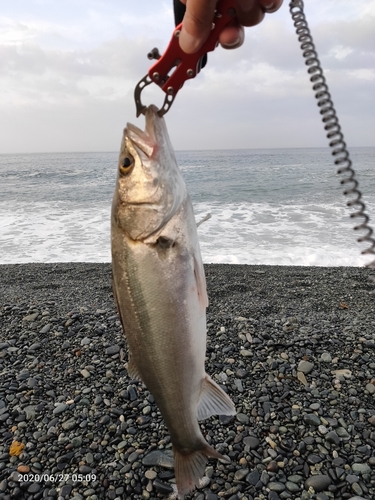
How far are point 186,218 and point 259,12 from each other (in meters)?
1.11

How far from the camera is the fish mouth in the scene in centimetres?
185

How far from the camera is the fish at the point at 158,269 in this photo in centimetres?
184

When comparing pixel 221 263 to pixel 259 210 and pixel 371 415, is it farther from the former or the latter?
pixel 259 210

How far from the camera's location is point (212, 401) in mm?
2102

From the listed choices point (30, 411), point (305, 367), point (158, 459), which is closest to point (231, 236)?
point (305, 367)

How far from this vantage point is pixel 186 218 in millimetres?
1918

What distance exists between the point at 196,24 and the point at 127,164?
0.72 m

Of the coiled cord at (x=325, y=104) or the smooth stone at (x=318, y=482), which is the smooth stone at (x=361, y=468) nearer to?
the smooth stone at (x=318, y=482)

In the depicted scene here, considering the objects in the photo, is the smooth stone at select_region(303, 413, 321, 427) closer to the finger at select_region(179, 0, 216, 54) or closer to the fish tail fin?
the fish tail fin

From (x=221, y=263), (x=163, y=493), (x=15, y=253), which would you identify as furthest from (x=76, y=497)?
(x=15, y=253)

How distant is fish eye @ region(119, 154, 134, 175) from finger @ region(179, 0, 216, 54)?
58 cm

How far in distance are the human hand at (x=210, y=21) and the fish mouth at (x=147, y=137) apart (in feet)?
1.25

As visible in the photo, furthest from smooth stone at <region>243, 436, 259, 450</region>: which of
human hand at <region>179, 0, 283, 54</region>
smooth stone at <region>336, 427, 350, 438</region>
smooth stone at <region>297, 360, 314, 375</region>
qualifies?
human hand at <region>179, 0, 283, 54</region>

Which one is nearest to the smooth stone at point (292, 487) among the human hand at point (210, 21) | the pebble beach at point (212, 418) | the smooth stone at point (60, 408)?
the pebble beach at point (212, 418)
